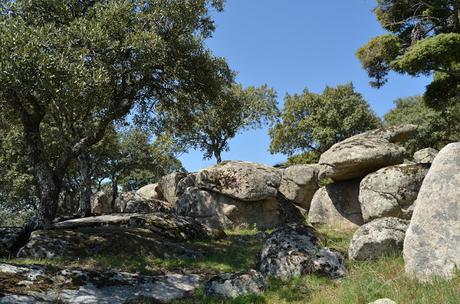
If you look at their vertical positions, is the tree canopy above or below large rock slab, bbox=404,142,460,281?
above

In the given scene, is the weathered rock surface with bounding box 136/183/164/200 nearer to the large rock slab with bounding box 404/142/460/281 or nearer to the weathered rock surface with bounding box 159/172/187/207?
the weathered rock surface with bounding box 159/172/187/207

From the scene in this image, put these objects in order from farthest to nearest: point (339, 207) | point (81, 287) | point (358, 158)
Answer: point (339, 207)
point (358, 158)
point (81, 287)

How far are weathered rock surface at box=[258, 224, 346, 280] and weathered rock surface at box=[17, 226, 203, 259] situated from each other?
140 inches

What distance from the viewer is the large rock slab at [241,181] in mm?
23938

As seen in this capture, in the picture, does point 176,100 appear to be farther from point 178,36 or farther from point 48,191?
point 48,191

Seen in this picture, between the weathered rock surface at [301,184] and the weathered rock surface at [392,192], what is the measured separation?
7514mm

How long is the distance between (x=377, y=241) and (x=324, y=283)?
250 centimetres

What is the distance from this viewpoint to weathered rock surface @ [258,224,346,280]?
1105 cm

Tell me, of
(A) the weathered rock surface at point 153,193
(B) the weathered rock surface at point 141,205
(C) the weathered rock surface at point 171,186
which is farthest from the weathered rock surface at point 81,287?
(A) the weathered rock surface at point 153,193

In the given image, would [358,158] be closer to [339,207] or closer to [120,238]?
[339,207]

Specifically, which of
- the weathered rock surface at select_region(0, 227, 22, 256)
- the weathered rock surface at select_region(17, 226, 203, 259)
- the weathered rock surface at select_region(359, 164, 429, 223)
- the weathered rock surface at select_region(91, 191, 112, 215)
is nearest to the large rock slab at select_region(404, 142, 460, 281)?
the weathered rock surface at select_region(17, 226, 203, 259)

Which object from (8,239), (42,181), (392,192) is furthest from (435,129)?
(8,239)

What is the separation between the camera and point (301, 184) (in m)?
27.3

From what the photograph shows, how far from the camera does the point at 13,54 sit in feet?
43.0
